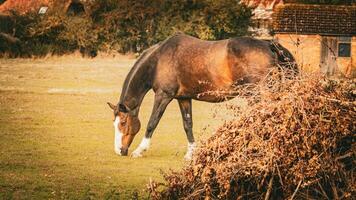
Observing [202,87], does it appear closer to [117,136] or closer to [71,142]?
[117,136]

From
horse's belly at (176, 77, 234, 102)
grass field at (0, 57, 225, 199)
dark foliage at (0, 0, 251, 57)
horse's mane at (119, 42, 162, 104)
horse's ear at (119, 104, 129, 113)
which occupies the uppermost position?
horse's mane at (119, 42, 162, 104)

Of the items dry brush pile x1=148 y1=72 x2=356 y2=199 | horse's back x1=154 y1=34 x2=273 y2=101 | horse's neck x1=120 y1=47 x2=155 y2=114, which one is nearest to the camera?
dry brush pile x1=148 y1=72 x2=356 y2=199

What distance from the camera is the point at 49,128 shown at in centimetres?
1772

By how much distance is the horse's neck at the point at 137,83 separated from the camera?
1414cm

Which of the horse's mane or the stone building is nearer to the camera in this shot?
the horse's mane

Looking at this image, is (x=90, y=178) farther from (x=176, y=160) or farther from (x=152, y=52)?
(x=152, y=52)

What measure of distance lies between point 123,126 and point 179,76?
1.62m

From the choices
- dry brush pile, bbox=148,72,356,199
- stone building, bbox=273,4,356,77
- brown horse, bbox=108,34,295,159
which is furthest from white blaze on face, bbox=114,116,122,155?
stone building, bbox=273,4,356,77

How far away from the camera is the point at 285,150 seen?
7.80 m

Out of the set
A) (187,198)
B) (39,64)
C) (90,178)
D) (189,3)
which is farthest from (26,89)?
(189,3)

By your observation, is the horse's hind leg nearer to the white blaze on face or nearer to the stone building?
the white blaze on face

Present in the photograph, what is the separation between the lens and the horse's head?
13.9 metres

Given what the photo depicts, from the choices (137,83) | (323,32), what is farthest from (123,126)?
(323,32)

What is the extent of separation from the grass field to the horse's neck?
1.15 metres
